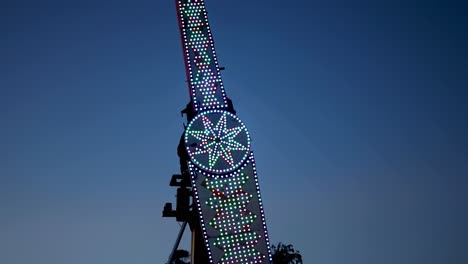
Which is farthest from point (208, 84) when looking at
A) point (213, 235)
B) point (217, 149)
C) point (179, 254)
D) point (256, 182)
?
point (179, 254)

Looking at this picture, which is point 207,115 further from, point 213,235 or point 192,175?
point 213,235

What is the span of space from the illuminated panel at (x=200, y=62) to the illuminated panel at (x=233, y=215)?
2.39 metres

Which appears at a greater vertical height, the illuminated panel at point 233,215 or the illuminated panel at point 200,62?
the illuminated panel at point 200,62

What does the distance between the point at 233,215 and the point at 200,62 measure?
17.7 feet

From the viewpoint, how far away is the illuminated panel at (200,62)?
17.1m

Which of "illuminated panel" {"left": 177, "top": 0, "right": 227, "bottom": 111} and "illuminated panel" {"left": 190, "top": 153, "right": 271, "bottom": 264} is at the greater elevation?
"illuminated panel" {"left": 177, "top": 0, "right": 227, "bottom": 111}

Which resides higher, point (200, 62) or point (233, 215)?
point (200, 62)

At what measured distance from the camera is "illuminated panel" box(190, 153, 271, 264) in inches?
590

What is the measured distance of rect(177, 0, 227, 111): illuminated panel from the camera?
17.1 metres

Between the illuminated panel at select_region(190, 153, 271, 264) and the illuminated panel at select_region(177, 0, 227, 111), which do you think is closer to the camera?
the illuminated panel at select_region(190, 153, 271, 264)

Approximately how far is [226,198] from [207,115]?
2835 millimetres

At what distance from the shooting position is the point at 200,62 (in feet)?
57.2

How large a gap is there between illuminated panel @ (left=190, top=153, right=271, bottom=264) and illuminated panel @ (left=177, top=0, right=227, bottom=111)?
2.39 meters

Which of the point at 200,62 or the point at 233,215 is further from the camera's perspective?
the point at 200,62
